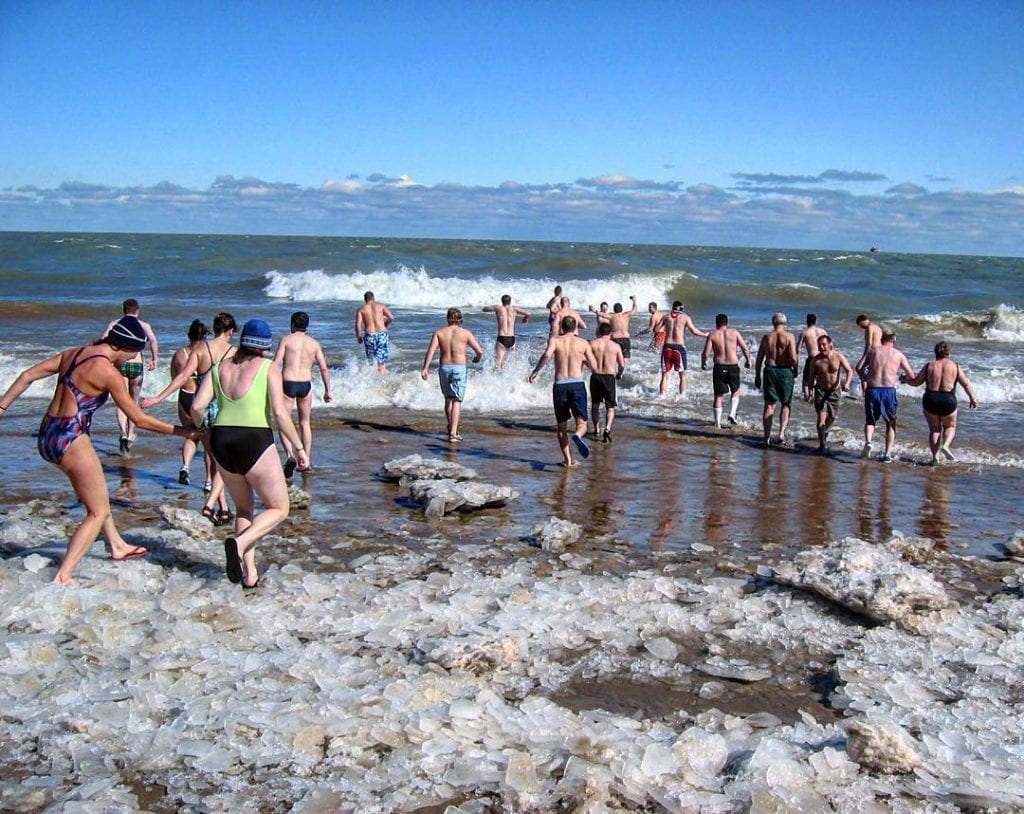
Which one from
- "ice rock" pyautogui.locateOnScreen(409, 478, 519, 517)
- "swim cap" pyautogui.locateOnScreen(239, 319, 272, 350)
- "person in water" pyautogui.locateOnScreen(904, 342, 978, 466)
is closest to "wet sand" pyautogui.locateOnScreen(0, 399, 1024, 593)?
"ice rock" pyautogui.locateOnScreen(409, 478, 519, 517)

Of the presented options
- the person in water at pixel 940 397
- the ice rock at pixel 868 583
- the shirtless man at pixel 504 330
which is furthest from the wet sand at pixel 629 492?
the shirtless man at pixel 504 330

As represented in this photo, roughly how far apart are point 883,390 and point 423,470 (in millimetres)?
6042

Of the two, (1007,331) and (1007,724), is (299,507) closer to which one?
(1007,724)

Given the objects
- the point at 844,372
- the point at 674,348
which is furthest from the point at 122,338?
the point at 674,348

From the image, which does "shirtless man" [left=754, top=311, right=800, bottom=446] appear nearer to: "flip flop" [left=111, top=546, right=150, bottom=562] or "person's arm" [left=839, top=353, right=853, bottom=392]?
"person's arm" [left=839, top=353, right=853, bottom=392]

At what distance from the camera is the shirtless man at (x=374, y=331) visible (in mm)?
15875

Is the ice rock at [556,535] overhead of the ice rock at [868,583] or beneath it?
beneath

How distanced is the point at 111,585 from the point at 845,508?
6647 mm

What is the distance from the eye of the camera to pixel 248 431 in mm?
5574

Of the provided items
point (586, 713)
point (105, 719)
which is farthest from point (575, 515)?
point (105, 719)

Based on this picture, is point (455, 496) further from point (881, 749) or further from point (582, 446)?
point (881, 749)

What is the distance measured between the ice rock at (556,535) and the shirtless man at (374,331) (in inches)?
350

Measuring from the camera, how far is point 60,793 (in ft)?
12.3

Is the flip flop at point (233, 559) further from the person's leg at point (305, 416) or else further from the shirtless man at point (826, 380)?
the shirtless man at point (826, 380)
